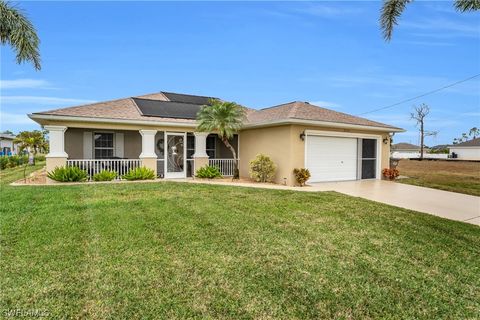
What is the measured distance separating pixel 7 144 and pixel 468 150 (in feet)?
259

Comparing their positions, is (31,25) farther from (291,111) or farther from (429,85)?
(429,85)

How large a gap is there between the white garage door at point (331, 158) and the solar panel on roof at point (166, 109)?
682 centimetres

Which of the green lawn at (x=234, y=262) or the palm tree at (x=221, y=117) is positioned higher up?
the palm tree at (x=221, y=117)

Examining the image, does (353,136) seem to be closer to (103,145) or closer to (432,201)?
(432,201)

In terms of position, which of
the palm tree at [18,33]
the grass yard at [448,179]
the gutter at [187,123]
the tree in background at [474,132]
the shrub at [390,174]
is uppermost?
the tree in background at [474,132]

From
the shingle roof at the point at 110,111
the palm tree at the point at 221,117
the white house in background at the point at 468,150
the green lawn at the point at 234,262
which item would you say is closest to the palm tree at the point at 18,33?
the shingle roof at the point at 110,111

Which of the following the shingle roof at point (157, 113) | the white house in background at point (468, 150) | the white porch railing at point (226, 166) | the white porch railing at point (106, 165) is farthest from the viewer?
the white house in background at point (468, 150)

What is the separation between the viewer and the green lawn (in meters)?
3.49

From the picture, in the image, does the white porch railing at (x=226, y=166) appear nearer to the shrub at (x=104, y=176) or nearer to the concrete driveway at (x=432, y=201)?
the shrub at (x=104, y=176)

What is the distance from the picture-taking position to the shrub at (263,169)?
1407 centimetres

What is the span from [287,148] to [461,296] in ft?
32.8

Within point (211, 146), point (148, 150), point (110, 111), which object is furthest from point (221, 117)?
point (110, 111)

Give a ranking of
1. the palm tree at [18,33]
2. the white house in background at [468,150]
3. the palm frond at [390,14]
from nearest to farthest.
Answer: the palm frond at [390,14], the palm tree at [18,33], the white house in background at [468,150]

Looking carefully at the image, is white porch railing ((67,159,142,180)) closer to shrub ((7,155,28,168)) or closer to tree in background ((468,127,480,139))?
shrub ((7,155,28,168))
